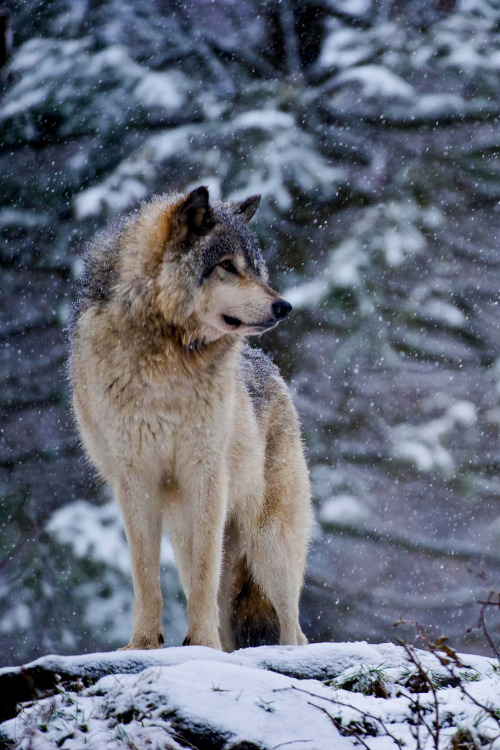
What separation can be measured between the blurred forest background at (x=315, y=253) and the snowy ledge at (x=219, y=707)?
5676 mm

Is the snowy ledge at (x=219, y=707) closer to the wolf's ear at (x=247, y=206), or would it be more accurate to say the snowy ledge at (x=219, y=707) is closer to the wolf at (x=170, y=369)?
the wolf at (x=170, y=369)

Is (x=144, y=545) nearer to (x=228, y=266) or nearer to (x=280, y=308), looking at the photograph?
(x=280, y=308)

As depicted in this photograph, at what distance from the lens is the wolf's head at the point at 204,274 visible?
13.1 ft

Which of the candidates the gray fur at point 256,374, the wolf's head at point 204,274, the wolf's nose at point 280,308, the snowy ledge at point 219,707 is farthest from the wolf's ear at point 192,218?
the snowy ledge at point 219,707

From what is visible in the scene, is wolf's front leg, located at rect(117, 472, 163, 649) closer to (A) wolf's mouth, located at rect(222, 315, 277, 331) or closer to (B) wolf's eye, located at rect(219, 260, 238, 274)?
(A) wolf's mouth, located at rect(222, 315, 277, 331)

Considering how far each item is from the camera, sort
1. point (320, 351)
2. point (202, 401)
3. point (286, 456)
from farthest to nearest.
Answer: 1. point (320, 351)
2. point (286, 456)
3. point (202, 401)

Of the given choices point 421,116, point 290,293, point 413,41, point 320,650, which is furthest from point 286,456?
point 413,41

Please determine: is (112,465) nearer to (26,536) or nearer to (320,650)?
(320,650)

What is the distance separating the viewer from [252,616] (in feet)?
16.5

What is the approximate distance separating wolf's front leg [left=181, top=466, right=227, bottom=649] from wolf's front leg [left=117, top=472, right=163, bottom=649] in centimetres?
17

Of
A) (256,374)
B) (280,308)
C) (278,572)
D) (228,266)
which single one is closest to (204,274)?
(228,266)

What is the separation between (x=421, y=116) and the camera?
34.0 ft


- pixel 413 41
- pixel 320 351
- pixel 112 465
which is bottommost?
pixel 320 351

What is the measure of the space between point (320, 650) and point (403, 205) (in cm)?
754
